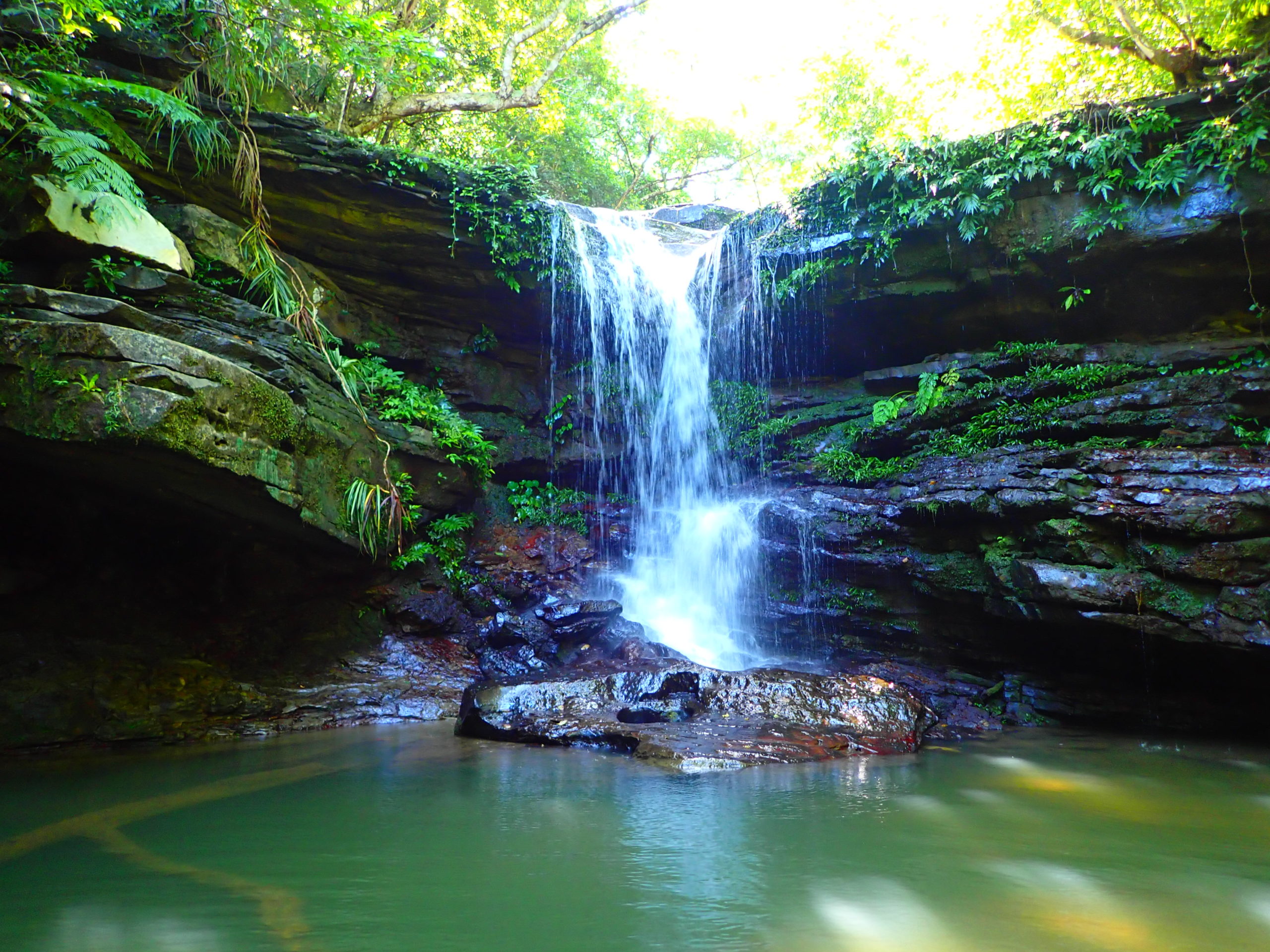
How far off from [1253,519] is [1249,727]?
6.11 ft

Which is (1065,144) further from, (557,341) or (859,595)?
(557,341)

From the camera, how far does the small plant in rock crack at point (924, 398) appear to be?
8.35 metres

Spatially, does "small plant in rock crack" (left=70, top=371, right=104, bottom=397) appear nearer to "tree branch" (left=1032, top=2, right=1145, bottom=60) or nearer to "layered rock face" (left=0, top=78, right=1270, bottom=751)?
"layered rock face" (left=0, top=78, right=1270, bottom=751)

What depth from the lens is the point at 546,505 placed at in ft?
32.6

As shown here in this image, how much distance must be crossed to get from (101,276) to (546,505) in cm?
565

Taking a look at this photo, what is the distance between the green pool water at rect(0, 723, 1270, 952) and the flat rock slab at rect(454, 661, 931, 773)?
1.38 feet

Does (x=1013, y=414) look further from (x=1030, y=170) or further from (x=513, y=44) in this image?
(x=513, y=44)

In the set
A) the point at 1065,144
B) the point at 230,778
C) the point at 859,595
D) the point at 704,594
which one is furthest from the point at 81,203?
the point at 1065,144

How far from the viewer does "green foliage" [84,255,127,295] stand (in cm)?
586

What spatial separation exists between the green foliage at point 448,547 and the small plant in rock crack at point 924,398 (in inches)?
215

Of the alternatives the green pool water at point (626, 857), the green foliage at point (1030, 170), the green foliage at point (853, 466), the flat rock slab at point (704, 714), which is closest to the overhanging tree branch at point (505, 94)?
the green foliage at point (1030, 170)

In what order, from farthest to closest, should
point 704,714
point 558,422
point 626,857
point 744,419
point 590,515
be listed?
point 558,422
point 744,419
point 590,515
point 704,714
point 626,857

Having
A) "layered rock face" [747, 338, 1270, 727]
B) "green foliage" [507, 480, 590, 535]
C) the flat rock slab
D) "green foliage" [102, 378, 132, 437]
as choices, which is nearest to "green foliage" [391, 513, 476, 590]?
"green foliage" [507, 480, 590, 535]

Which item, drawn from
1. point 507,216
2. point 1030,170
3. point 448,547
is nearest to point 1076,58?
point 1030,170
